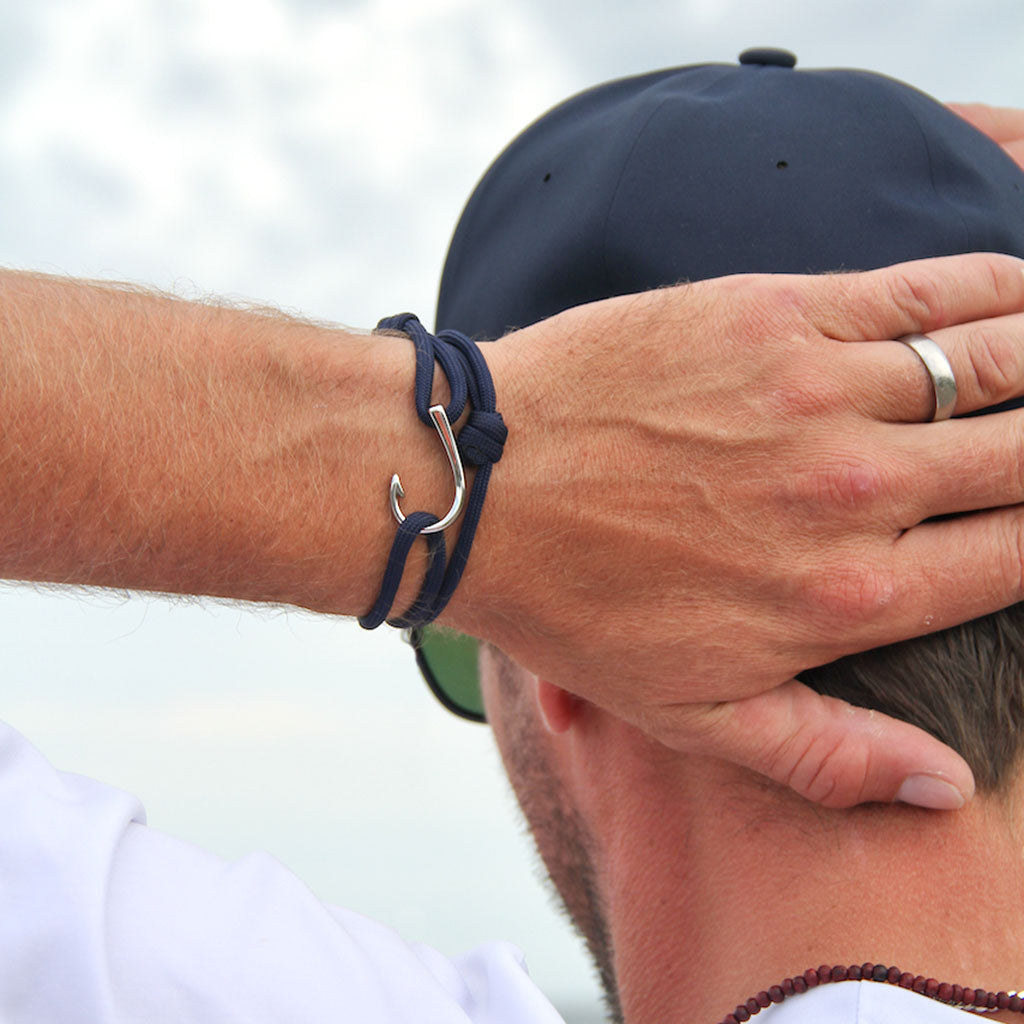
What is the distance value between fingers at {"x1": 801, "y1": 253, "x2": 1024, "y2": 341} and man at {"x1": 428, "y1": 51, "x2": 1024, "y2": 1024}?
0.05m

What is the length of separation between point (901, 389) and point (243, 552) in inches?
36.3

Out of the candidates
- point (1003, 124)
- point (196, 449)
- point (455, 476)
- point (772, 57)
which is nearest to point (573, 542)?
point (455, 476)

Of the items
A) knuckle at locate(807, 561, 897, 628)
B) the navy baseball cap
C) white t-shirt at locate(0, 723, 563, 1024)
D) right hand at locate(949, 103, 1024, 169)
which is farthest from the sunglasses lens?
right hand at locate(949, 103, 1024, 169)

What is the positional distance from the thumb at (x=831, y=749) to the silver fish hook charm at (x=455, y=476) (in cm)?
47

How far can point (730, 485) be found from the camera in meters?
1.66

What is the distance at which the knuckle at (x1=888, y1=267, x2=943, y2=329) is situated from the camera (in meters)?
1.70

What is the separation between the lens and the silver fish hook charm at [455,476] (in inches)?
60.0

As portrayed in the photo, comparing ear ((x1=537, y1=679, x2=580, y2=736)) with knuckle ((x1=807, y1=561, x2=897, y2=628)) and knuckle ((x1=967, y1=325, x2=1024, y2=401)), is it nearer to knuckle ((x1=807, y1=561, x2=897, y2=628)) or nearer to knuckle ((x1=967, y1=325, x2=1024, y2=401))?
knuckle ((x1=807, y1=561, x2=897, y2=628))

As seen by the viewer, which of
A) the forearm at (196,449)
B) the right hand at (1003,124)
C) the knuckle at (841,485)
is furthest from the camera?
the right hand at (1003,124)

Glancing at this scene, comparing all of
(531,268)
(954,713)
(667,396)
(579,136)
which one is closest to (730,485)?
(667,396)

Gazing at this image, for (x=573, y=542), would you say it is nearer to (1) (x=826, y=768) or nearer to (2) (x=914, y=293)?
(1) (x=826, y=768)

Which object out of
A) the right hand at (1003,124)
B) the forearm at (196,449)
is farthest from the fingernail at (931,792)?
the right hand at (1003,124)

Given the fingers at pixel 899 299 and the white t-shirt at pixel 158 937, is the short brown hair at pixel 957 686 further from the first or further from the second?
the white t-shirt at pixel 158 937

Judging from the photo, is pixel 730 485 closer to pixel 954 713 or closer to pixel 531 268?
pixel 954 713
